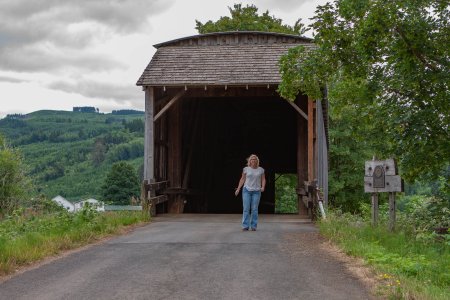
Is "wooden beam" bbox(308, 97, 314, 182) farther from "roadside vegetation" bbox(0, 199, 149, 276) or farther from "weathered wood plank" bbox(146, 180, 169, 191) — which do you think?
"roadside vegetation" bbox(0, 199, 149, 276)

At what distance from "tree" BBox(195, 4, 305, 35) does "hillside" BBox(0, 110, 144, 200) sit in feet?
190

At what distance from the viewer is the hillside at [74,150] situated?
114 meters

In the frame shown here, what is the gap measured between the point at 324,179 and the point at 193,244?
311 inches

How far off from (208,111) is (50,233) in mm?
12821

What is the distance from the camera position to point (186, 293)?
17.7 ft

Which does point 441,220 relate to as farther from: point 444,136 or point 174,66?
point 174,66

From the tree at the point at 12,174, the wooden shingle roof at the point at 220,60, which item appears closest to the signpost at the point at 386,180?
the wooden shingle roof at the point at 220,60

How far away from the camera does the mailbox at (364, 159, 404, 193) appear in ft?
32.1

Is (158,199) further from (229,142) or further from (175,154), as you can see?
(229,142)

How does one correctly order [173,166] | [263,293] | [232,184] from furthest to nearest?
1. [232,184]
2. [173,166]
3. [263,293]

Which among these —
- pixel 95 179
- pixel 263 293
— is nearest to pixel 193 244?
pixel 263 293

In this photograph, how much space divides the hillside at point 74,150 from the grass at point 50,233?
3140 inches

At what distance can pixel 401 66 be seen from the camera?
28.9ft

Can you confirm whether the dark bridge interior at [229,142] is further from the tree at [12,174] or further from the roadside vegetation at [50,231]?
the tree at [12,174]
